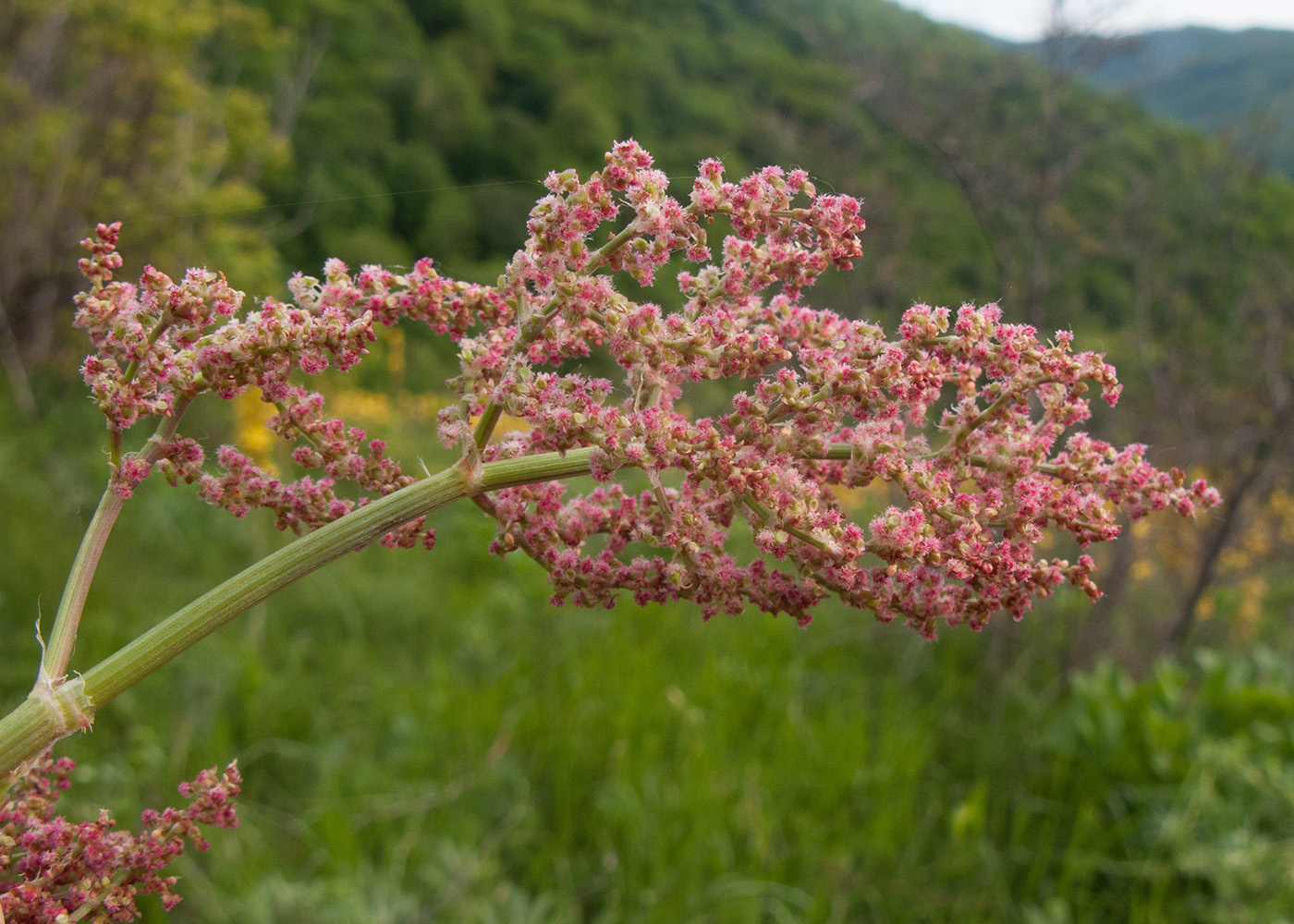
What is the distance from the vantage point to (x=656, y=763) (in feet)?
14.9

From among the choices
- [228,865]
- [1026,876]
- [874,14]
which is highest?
[874,14]

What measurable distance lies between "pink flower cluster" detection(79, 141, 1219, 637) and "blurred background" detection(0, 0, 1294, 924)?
14 cm

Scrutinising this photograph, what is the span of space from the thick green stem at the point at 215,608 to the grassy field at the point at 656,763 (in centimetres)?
288

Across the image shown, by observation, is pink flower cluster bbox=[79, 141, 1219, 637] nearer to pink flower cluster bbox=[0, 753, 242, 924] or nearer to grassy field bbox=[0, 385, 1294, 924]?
pink flower cluster bbox=[0, 753, 242, 924]

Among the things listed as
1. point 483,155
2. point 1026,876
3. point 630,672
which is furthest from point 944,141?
point 483,155

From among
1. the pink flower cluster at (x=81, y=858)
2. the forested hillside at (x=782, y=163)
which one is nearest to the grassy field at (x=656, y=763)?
the forested hillside at (x=782, y=163)

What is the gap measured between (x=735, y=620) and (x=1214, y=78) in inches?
356

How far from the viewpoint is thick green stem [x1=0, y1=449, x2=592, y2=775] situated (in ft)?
2.66

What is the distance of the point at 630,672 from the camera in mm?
5152

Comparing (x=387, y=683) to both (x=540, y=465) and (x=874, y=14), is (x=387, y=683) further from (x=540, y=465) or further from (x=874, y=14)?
(x=874, y=14)

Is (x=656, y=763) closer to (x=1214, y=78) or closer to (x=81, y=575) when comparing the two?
(x=81, y=575)

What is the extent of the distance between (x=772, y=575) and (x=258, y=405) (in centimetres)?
580

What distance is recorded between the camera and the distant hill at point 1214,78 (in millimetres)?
6746

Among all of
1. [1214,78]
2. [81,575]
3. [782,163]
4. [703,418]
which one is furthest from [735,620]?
[1214,78]
